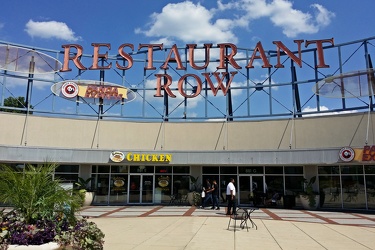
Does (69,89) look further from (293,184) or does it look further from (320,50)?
(320,50)

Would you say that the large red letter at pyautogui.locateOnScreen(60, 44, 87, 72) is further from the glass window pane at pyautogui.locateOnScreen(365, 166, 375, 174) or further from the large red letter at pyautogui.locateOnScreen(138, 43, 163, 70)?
the glass window pane at pyautogui.locateOnScreen(365, 166, 375, 174)

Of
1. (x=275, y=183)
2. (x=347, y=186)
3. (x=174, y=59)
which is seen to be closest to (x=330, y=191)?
(x=347, y=186)

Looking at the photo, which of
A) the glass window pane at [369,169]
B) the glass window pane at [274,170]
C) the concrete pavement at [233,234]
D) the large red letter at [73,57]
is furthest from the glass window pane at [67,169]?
the glass window pane at [369,169]

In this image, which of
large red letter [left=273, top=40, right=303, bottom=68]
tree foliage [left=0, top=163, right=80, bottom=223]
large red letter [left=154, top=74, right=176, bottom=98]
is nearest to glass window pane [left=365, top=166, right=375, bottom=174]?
large red letter [left=273, top=40, right=303, bottom=68]

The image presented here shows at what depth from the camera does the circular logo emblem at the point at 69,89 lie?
2559 centimetres

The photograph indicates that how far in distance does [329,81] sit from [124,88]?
15136 mm

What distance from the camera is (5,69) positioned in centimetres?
2442

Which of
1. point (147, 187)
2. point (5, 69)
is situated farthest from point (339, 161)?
point (5, 69)

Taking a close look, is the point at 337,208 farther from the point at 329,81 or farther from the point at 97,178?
the point at 97,178

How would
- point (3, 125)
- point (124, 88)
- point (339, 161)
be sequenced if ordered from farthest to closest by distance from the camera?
point (124, 88), point (3, 125), point (339, 161)

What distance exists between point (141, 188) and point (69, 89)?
927 cm

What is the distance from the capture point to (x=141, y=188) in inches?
946

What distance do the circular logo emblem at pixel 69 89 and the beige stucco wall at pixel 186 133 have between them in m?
2.40

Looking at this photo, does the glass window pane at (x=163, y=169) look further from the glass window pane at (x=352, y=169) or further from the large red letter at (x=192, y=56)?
the glass window pane at (x=352, y=169)
